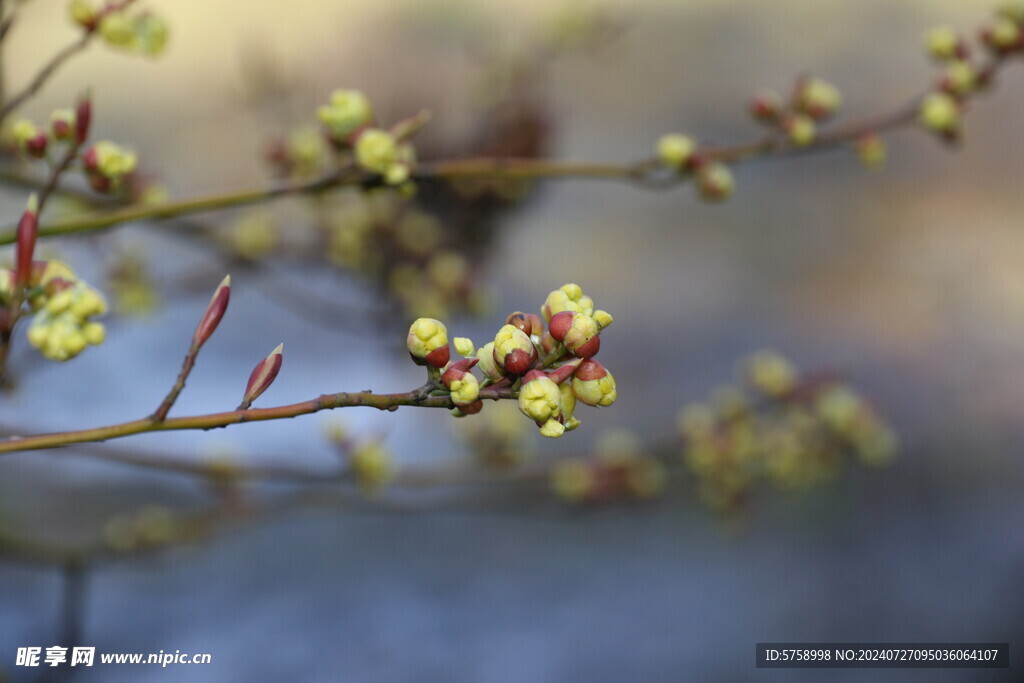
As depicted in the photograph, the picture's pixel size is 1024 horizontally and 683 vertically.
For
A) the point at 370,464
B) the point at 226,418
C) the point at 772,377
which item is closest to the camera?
the point at 226,418

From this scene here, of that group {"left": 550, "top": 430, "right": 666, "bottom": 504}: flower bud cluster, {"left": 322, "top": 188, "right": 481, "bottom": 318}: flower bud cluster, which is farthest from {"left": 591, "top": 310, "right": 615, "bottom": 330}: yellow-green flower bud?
{"left": 550, "top": 430, "right": 666, "bottom": 504}: flower bud cluster

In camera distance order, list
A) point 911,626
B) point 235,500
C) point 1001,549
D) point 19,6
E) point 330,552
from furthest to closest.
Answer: point 1001,549
point 911,626
point 330,552
point 235,500
point 19,6

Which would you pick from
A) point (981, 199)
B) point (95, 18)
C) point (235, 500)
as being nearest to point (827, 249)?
point (981, 199)

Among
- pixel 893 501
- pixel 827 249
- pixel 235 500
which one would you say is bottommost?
pixel 235 500

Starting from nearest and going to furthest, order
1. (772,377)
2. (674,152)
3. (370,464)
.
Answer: (674,152), (370,464), (772,377)

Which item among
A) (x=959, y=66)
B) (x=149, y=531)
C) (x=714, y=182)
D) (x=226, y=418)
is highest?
(x=959, y=66)

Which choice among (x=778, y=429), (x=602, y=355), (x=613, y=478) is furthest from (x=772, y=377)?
(x=602, y=355)

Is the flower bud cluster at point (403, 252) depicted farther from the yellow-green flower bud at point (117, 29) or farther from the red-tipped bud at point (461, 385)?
the red-tipped bud at point (461, 385)

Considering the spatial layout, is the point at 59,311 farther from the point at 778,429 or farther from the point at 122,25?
the point at 778,429

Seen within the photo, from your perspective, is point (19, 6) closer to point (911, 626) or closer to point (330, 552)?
point (330, 552)
